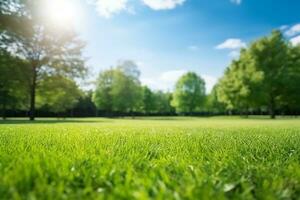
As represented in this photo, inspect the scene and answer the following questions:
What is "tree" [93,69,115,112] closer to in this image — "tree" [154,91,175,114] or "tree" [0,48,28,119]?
"tree" [154,91,175,114]

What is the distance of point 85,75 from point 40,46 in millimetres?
4873

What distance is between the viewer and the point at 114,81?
175ft

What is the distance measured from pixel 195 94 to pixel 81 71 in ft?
131

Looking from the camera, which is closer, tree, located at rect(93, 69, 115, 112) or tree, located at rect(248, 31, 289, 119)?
tree, located at rect(248, 31, 289, 119)

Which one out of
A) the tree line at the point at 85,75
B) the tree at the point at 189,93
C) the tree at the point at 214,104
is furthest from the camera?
the tree at the point at 214,104

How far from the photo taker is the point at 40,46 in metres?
25.7

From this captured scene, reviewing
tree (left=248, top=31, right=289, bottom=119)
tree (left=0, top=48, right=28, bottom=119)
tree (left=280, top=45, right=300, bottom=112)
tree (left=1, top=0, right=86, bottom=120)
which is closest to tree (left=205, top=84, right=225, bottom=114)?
tree (left=248, top=31, right=289, bottom=119)

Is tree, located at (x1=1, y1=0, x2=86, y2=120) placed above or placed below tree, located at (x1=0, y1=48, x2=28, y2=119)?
above

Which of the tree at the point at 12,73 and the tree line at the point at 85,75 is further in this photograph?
the tree line at the point at 85,75

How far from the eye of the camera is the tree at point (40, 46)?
23938 millimetres

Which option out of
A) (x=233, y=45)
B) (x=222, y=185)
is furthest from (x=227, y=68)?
(x=222, y=185)

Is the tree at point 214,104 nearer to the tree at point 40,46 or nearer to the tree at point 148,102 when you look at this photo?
the tree at point 148,102

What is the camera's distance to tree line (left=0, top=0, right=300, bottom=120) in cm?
2386

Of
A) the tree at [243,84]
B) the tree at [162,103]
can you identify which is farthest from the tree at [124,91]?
the tree at [162,103]
